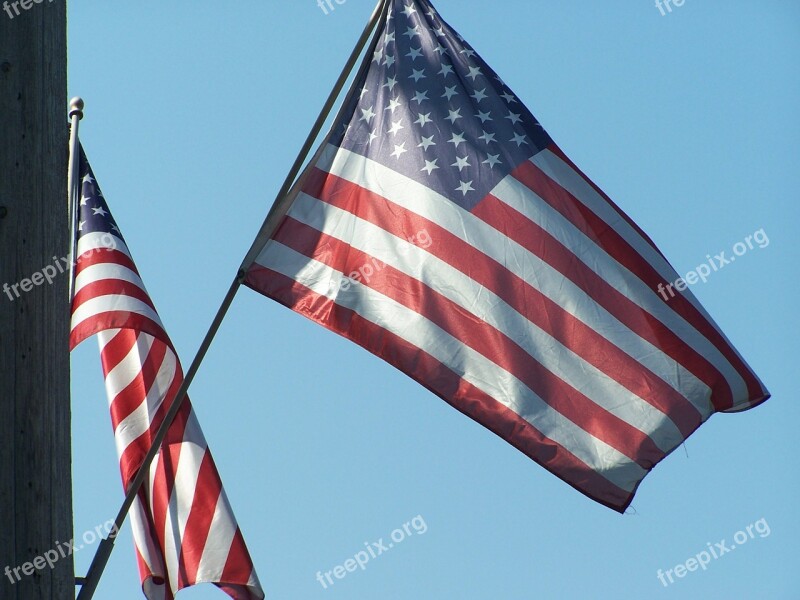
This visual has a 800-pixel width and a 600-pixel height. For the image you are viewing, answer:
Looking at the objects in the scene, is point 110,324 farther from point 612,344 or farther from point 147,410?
point 612,344

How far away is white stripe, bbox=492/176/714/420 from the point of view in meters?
7.87

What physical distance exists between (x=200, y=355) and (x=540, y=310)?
225cm

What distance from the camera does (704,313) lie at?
8.19 meters

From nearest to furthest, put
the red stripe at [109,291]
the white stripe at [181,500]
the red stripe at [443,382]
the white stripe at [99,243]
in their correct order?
the red stripe at [443,382], the white stripe at [181,500], the red stripe at [109,291], the white stripe at [99,243]

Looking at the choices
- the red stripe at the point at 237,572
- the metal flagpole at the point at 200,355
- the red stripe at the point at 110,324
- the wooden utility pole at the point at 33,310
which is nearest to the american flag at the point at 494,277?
the metal flagpole at the point at 200,355

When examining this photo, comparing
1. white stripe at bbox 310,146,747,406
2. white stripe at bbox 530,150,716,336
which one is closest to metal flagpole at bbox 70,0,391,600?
white stripe at bbox 310,146,747,406

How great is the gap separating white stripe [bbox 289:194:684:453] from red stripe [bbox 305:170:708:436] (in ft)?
0.16

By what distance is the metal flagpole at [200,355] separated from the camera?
19.9 ft

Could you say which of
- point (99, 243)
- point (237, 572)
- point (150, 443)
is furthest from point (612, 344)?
point (99, 243)

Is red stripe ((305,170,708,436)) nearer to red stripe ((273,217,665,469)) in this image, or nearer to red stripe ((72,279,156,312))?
red stripe ((273,217,665,469))

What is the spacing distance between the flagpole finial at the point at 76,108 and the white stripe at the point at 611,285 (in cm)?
361

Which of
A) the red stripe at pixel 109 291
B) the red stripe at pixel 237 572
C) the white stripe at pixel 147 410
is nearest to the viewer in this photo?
the red stripe at pixel 237 572

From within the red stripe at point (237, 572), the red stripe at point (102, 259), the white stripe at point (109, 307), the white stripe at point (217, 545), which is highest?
the red stripe at point (102, 259)

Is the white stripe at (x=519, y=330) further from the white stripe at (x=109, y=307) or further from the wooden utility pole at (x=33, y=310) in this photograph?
the wooden utility pole at (x=33, y=310)
